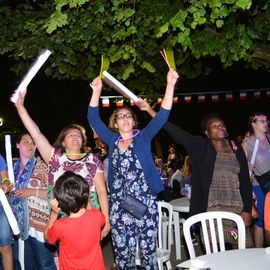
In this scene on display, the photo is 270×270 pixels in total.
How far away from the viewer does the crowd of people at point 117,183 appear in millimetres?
3814

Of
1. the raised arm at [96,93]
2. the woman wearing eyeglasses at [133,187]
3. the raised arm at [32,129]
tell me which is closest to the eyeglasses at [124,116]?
the woman wearing eyeglasses at [133,187]

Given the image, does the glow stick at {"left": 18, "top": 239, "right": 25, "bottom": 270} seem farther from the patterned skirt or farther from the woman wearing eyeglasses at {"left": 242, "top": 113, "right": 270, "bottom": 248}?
the woman wearing eyeglasses at {"left": 242, "top": 113, "right": 270, "bottom": 248}

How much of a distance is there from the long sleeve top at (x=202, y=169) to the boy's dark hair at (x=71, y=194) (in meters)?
1.40

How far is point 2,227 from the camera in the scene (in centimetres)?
448

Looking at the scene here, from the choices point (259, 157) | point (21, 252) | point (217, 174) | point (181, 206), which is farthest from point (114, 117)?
point (259, 157)

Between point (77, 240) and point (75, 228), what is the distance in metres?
0.10

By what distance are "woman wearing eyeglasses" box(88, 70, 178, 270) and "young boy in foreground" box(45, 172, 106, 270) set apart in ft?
1.97

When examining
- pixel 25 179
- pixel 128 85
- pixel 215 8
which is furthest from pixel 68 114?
pixel 215 8

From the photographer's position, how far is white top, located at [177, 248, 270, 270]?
2830mm

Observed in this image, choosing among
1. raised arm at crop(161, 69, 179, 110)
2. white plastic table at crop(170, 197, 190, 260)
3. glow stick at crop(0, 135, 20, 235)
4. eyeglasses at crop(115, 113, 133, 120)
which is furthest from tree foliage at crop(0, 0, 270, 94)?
white plastic table at crop(170, 197, 190, 260)

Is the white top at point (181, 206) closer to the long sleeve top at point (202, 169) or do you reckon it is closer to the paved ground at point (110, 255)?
the paved ground at point (110, 255)

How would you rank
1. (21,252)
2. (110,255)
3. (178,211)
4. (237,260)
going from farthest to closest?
(110,255) → (178,211) → (21,252) → (237,260)

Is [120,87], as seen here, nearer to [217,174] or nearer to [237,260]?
[217,174]

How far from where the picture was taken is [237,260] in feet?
9.77
